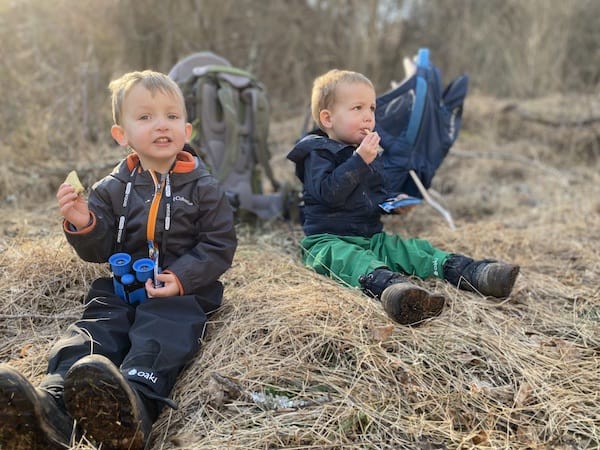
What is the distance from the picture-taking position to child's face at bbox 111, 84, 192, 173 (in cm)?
248

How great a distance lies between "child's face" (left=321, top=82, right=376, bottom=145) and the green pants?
1.94 feet

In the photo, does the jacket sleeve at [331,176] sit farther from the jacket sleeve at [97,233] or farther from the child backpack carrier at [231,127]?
the child backpack carrier at [231,127]

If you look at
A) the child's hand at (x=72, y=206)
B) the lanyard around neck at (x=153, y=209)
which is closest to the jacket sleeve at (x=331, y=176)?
the lanyard around neck at (x=153, y=209)

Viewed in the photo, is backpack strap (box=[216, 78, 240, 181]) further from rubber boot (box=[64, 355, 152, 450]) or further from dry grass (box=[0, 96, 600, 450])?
rubber boot (box=[64, 355, 152, 450])

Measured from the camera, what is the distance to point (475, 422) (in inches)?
84.5

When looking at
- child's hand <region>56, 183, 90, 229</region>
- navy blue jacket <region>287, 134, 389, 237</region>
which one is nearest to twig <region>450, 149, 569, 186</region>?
navy blue jacket <region>287, 134, 389, 237</region>

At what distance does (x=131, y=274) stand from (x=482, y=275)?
5.92ft

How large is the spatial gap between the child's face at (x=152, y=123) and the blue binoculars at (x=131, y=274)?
46 cm

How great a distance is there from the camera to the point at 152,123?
98.1 inches

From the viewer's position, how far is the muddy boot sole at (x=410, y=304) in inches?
97.4

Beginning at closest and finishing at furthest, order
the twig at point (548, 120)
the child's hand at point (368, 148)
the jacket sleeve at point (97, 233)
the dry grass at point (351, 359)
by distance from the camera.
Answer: the dry grass at point (351, 359), the jacket sleeve at point (97, 233), the child's hand at point (368, 148), the twig at point (548, 120)

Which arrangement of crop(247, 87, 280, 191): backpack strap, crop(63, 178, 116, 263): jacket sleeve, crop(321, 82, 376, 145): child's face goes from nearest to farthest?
crop(63, 178, 116, 263): jacket sleeve < crop(321, 82, 376, 145): child's face < crop(247, 87, 280, 191): backpack strap

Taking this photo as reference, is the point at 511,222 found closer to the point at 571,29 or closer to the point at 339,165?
the point at 339,165

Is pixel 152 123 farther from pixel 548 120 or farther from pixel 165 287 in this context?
pixel 548 120
